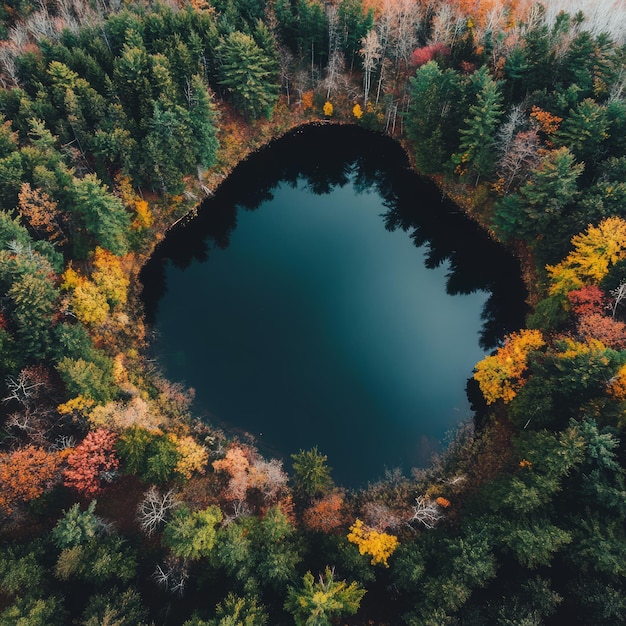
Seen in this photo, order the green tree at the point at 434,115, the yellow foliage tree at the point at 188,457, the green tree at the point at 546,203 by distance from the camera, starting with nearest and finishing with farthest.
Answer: the yellow foliage tree at the point at 188,457, the green tree at the point at 546,203, the green tree at the point at 434,115

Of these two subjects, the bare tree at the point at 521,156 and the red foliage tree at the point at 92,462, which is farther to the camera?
the bare tree at the point at 521,156

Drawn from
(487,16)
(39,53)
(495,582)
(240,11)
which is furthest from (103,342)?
(487,16)

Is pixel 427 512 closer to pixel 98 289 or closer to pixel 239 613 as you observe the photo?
pixel 239 613

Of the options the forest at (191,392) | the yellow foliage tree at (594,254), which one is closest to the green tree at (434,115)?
the forest at (191,392)

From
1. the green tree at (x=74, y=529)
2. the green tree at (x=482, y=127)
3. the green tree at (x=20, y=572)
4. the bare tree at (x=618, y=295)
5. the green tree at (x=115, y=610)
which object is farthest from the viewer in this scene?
the green tree at (x=482, y=127)

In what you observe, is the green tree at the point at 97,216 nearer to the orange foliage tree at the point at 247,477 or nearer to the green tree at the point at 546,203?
the orange foliage tree at the point at 247,477

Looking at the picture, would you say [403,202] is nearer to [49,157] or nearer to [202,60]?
[202,60]
